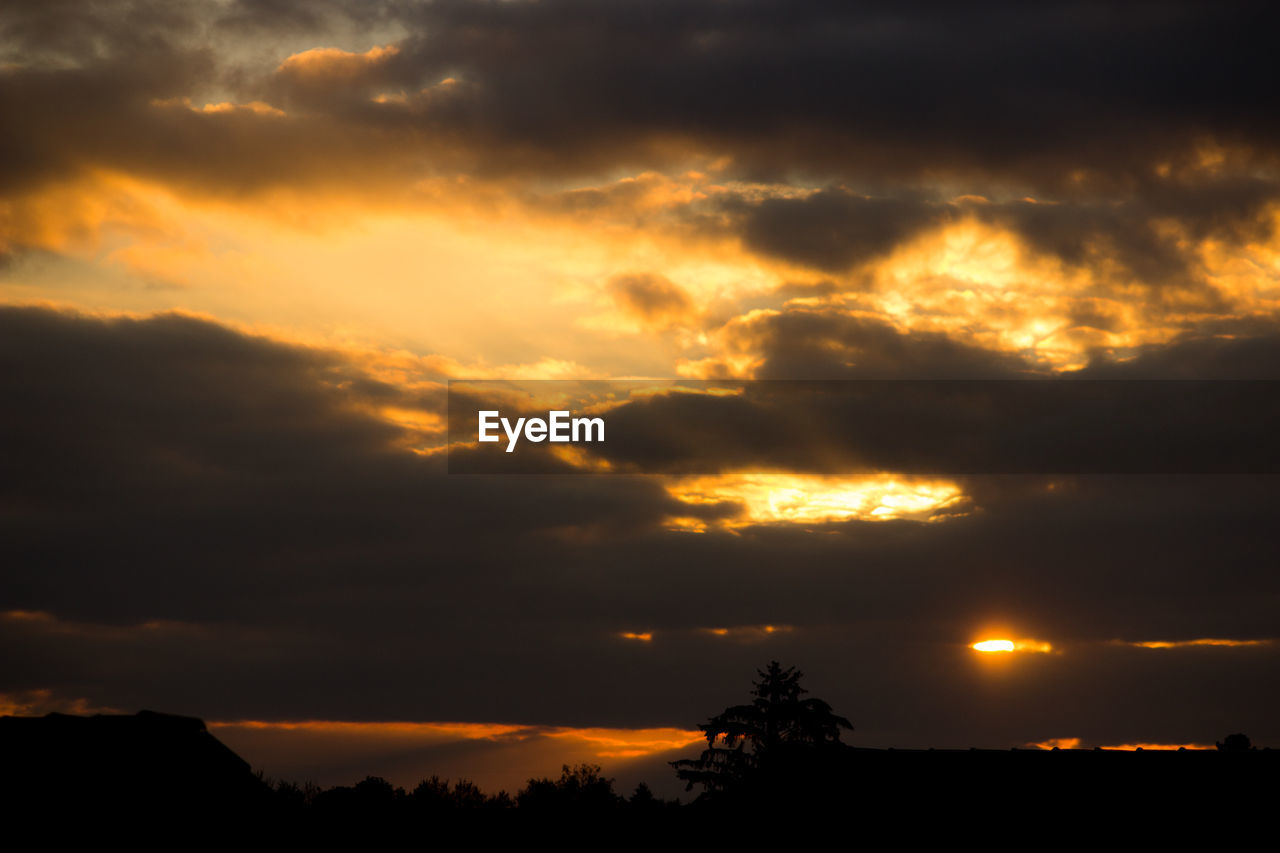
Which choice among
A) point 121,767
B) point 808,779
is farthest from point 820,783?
point 121,767

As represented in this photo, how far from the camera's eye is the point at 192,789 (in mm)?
36469

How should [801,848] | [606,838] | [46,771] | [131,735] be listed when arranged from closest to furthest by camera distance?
[46,771], [131,735], [801,848], [606,838]

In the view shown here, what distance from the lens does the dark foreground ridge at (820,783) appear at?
3450 centimetres

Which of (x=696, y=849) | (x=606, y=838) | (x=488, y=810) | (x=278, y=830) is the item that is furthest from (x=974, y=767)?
(x=488, y=810)

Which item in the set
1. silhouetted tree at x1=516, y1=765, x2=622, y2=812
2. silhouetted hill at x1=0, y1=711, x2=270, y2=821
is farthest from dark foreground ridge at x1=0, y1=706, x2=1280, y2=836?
silhouetted tree at x1=516, y1=765, x2=622, y2=812

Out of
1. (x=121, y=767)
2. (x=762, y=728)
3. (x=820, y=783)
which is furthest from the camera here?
(x=762, y=728)

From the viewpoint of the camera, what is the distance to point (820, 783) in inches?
1665

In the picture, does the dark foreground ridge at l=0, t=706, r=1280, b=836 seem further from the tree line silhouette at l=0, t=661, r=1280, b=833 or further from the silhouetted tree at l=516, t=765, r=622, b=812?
the silhouetted tree at l=516, t=765, r=622, b=812

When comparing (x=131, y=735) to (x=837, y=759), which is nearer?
(x=131, y=735)

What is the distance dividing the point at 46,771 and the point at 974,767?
31.8 m

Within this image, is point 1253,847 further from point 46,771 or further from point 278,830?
point 46,771

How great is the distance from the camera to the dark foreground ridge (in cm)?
3450

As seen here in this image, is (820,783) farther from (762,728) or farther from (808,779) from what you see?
(762,728)

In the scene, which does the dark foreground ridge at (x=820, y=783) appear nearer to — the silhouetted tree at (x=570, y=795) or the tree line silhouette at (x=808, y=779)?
the tree line silhouette at (x=808, y=779)
